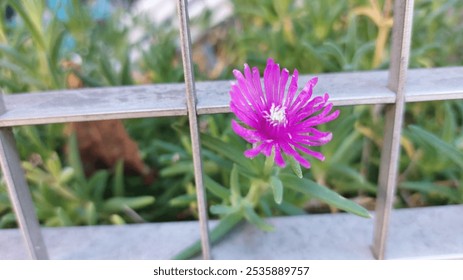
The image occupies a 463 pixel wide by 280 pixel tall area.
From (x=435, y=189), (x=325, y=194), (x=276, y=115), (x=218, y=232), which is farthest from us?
(x=435, y=189)

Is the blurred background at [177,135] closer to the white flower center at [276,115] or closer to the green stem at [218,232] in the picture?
the green stem at [218,232]

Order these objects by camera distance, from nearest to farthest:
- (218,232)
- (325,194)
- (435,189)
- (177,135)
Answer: (325,194) < (218,232) < (435,189) < (177,135)

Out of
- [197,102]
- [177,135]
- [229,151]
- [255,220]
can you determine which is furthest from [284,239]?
[177,135]

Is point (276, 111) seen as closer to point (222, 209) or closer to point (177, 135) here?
point (222, 209)

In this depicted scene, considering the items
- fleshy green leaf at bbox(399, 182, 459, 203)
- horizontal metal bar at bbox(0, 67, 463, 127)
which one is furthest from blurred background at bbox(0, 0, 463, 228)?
horizontal metal bar at bbox(0, 67, 463, 127)
